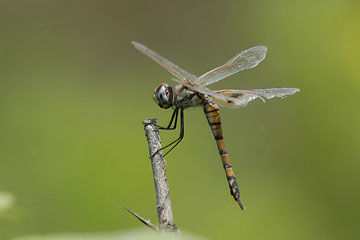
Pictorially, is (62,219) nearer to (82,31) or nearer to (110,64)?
(110,64)

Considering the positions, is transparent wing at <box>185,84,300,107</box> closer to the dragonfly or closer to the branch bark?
the dragonfly

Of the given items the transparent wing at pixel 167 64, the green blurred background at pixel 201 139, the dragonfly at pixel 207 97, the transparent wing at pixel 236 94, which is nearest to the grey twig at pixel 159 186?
the transparent wing at pixel 167 64

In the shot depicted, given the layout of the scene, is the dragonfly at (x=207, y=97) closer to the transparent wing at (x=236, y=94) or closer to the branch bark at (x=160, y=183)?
the transparent wing at (x=236, y=94)

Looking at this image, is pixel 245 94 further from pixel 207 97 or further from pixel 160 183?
pixel 160 183

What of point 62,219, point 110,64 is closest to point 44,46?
point 110,64

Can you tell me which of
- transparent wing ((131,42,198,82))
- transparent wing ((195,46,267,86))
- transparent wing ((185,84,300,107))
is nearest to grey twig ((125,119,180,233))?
transparent wing ((131,42,198,82))

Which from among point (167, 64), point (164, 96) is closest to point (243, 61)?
point (164, 96)
